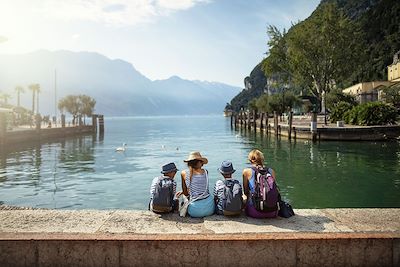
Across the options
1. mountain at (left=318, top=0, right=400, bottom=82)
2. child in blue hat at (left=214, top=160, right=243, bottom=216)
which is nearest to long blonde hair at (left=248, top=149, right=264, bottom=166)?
child in blue hat at (left=214, top=160, right=243, bottom=216)

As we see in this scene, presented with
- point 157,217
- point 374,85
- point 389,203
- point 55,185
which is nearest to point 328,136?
point 389,203

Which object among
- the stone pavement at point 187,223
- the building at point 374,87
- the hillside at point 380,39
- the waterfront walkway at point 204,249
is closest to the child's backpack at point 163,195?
the stone pavement at point 187,223

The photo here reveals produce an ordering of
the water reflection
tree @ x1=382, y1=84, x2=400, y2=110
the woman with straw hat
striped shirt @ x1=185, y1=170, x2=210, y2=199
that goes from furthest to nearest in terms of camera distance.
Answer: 1. tree @ x1=382, y1=84, x2=400, y2=110
2. the water reflection
3. striped shirt @ x1=185, y1=170, x2=210, y2=199
4. the woman with straw hat

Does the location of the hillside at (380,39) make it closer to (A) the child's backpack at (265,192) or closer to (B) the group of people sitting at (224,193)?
(B) the group of people sitting at (224,193)

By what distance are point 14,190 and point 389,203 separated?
14.9m

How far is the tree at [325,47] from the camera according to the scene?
5150 cm

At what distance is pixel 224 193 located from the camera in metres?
6.12

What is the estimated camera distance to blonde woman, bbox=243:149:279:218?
582 cm

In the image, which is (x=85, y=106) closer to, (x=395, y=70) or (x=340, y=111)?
(x=340, y=111)

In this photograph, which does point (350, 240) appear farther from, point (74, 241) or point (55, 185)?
point (55, 185)

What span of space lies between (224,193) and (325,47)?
1963 inches

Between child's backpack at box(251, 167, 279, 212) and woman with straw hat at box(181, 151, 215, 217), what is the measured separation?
2.50 ft

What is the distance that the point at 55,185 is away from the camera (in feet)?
57.7

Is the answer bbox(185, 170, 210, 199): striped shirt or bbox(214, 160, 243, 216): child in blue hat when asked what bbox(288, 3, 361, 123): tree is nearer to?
bbox(214, 160, 243, 216): child in blue hat
